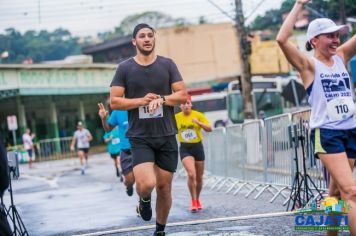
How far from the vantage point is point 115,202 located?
1213 centimetres

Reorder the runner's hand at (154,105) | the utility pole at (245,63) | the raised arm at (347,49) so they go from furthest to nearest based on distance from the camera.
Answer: the utility pole at (245,63)
the runner's hand at (154,105)
the raised arm at (347,49)

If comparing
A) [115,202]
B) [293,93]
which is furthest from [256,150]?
[293,93]

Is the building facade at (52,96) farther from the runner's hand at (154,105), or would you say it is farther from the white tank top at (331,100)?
the white tank top at (331,100)

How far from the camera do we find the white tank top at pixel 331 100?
5398 mm

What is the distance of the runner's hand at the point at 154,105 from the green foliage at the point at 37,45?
3972 cm

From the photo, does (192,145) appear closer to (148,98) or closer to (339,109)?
(148,98)

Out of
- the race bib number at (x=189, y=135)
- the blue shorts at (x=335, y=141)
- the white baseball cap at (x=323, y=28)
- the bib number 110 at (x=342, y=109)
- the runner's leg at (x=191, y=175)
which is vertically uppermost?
the white baseball cap at (x=323, y=28)

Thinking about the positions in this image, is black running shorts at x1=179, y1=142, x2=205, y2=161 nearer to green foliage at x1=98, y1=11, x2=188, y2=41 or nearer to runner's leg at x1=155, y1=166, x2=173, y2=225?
runner's leg at x1=155, y1=166, x2=173, y2=225

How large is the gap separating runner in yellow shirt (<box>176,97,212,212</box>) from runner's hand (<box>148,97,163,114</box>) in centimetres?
383

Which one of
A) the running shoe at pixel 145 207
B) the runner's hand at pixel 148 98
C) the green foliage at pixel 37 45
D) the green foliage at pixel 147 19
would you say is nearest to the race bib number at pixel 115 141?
the running shoe at pixel 145 207

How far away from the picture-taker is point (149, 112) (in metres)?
6.32

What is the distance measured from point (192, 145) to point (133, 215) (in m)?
1.44

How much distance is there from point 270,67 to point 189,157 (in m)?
43.1

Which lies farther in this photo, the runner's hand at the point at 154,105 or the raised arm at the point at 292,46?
the runner's hand at the point at 154,105
